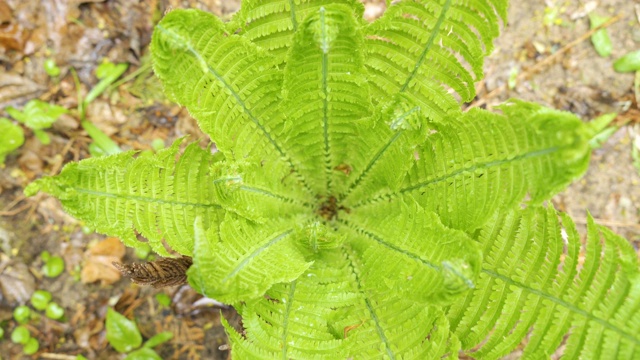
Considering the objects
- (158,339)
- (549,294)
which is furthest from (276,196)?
(158,339)

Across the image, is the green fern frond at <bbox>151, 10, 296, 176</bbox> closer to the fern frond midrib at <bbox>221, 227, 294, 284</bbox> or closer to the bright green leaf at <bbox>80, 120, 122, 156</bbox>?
the fern frond midrib at <bbox>221, 227, 294, 284</bbox>

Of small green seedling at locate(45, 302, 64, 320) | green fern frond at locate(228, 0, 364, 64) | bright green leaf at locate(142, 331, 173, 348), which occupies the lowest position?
small green seedling at locate(45, 302, 64, 320)

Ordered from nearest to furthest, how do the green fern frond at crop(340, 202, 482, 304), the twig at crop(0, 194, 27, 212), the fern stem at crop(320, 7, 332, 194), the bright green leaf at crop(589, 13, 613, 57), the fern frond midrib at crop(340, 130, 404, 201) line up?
the green fern frond at crop(340, 202, 482, 304) → the fern stem at crop(320, 7, 332, 194) → the fern frond midrib at crop(340, 130, 404, 201) → the twig at crop(0, 194, 27, 212) → the bright green leaf at crop(589, 13, 613, 57)

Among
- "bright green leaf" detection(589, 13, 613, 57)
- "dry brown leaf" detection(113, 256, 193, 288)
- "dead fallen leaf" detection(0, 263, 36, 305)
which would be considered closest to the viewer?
"dry brown leaf" detection(113, 256, 193, 288)

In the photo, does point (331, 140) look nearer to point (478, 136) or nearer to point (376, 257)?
point (376, 257)

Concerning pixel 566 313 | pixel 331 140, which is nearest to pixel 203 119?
pixel 331 140

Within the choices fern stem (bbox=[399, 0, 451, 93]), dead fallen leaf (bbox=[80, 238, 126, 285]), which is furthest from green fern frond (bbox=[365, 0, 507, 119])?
dead fallen leaf (bbox=[80, 238, 126, 285])

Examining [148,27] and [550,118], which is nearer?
[550,118]
